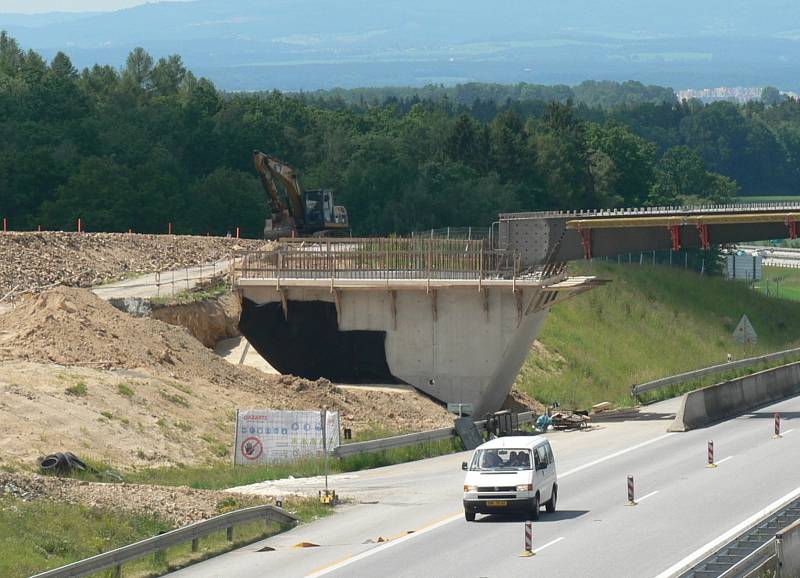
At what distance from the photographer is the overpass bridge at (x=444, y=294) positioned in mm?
58000

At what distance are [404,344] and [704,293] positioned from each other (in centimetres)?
4037

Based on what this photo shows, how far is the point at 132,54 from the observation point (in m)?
177

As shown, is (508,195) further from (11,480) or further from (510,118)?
(11,480)

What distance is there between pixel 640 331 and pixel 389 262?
2544 cm

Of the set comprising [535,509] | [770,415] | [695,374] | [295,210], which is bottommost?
[695,374]

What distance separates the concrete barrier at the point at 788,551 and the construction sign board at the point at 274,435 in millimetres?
17071

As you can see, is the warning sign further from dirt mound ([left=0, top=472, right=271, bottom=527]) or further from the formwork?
the formwork

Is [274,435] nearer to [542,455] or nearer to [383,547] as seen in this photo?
[542,455]

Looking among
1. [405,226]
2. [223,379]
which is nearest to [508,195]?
[405,226]

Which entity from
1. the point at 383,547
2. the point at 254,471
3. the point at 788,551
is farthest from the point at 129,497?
the point at 788,551

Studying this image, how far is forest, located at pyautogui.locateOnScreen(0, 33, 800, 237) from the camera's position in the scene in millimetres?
99812

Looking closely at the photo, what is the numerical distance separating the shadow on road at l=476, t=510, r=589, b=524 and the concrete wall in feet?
78.5

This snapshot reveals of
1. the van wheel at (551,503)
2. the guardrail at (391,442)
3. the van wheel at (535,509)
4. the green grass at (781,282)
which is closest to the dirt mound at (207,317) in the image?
the guardrail at (391,442)

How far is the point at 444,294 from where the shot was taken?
5838 centimetres
